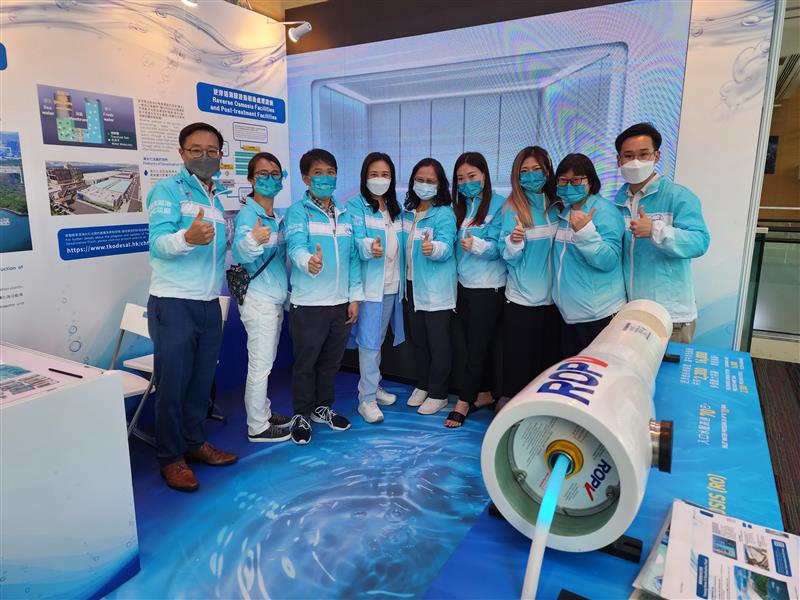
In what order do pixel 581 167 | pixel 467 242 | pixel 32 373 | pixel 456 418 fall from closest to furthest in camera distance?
pixel 32 373 → pixel 581 167 → pixel 467 242 → pixel 456 418

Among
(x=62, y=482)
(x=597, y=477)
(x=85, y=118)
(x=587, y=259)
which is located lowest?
(x=62, y=482)

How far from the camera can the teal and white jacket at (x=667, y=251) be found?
2262mm

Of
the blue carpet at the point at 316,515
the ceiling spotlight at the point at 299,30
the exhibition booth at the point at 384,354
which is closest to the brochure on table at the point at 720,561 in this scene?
the exhibition booth at the point at 384,354

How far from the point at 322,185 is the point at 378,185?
0.39 metres

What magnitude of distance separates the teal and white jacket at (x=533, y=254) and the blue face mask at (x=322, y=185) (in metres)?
1.00

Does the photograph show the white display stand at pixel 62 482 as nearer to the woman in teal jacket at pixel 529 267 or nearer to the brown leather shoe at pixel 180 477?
the brown leather shoe at pixel 180 477

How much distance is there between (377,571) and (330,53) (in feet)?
11.6

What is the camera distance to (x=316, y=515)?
235 cm

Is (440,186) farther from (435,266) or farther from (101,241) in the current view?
(101,241)

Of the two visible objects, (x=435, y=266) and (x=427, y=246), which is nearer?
(x=427, y=246)

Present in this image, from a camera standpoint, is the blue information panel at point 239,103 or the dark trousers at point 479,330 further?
the blue information panel at point 239,103

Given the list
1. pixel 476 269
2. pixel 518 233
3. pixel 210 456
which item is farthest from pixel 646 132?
pixel 210 456

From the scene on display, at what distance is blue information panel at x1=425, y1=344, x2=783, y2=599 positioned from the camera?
88 centimetres

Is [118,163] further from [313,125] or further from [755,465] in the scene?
[755,465]
